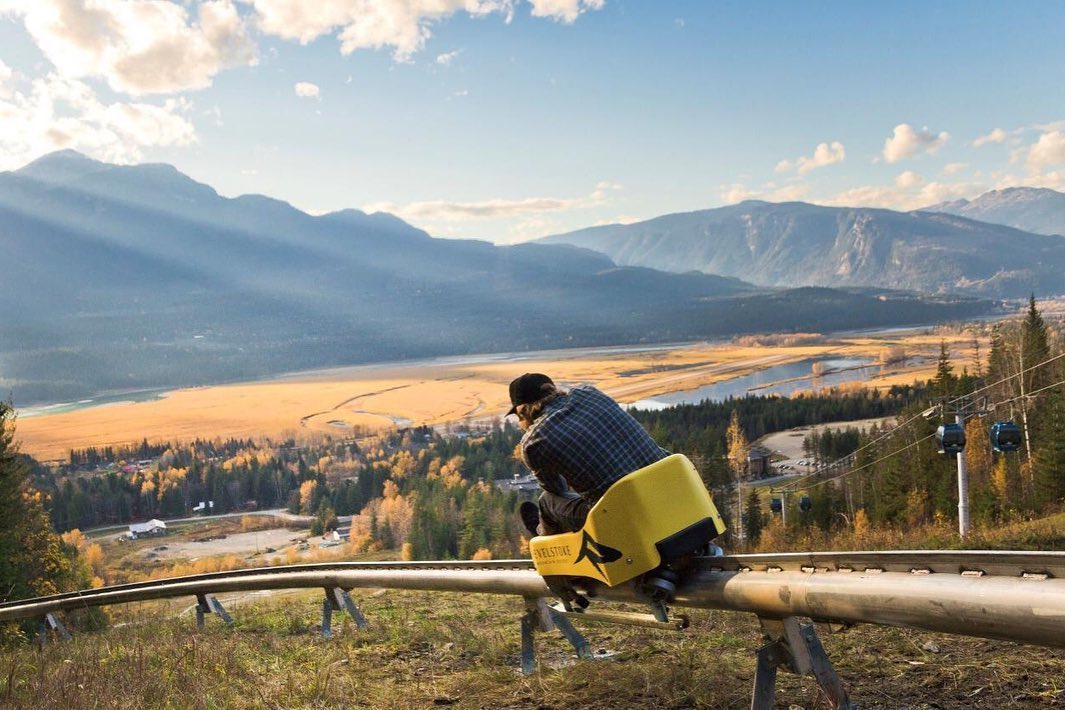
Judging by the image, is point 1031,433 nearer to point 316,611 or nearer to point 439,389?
point 316,611

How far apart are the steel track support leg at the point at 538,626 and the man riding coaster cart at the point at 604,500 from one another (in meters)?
0.57

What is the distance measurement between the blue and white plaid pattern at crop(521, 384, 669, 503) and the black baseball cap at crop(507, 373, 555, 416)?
0.20 metres

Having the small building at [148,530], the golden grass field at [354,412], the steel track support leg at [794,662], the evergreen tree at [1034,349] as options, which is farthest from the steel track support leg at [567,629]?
the golden grass field at [354,412]

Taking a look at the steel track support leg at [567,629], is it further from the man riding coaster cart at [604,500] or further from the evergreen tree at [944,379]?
the evergreen tree at [944,379]

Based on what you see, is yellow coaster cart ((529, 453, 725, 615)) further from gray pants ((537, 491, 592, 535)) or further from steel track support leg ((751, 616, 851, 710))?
steel track support leg ((751, 616, 851, 710))

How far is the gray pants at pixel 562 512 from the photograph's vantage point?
5043 millimetres

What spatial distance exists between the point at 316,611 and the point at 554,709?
6.38m

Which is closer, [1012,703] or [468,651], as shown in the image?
[1012,703]

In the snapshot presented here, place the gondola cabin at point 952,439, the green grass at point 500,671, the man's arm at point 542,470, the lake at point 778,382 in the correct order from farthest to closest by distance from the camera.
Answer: the lake at point 778,382 → the gondola cabin at point 952,439 → the man's arm at point 542,470 → the green grass at point 500,671

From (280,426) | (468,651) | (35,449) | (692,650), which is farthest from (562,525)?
(35,449)

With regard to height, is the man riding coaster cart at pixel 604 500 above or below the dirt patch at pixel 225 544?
above

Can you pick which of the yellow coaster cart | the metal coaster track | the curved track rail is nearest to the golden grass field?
the metal coaster track

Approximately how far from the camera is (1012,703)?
14.0 ft

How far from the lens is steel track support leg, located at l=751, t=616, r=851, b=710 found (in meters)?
3.92
